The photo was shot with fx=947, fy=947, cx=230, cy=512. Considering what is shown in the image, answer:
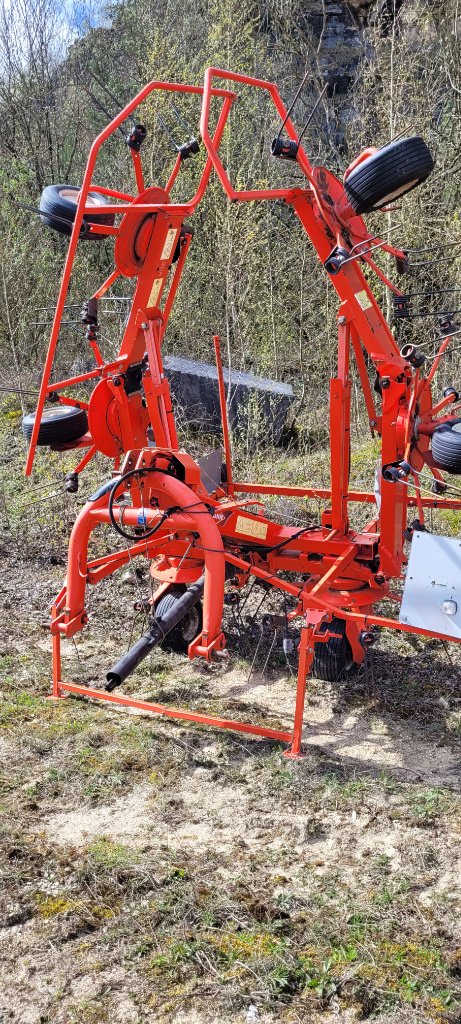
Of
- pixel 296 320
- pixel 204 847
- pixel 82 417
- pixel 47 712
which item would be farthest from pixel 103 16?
pixel 204 847

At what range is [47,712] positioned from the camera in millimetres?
5012

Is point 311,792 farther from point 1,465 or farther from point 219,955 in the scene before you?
point 1,465

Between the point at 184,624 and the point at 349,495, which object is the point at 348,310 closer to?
the point at 349,495

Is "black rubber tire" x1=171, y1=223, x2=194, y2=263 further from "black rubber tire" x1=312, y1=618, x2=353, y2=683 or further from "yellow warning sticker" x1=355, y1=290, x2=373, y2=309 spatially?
"black rubber tire" x1=312, y1=618, x2=353, y2=683

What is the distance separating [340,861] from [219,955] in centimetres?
77

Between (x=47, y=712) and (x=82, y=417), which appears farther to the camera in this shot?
(x=82, y=417)

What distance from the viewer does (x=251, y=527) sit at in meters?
5.38

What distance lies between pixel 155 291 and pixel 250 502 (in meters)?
1.34

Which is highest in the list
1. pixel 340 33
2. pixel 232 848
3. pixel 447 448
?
pixel 340 33

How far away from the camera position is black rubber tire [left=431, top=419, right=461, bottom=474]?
4.80 m

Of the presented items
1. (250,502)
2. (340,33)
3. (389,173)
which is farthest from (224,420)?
(340,33)

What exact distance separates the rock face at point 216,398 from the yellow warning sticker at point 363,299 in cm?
395

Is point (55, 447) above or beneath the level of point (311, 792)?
above

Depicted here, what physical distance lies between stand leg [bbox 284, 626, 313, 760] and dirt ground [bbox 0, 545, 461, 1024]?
0.08 metres
